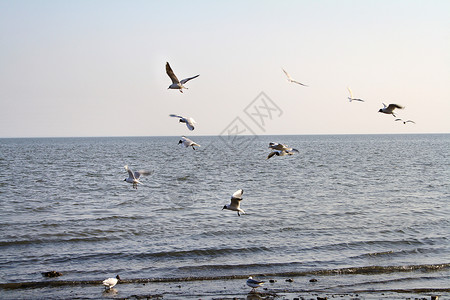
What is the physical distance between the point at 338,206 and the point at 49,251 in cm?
1518

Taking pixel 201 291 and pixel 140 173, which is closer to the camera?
pixel 201 291

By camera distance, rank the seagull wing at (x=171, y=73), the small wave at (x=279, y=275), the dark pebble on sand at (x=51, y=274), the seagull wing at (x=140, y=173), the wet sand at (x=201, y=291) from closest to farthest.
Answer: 1. the wet sand at (x=201, y=291)
2. the small wave at (x=279, y=275)
3. the dark pebble on sand at (x=51, y=274)
4. the seagull wing at (x=171, y=73)
5. the seagull wing at (x=140, y=173)

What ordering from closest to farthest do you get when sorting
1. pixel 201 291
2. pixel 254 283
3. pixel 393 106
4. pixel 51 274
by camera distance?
1. pixel 254 283
2. pixel 201 291
3. pixel 51 274
4. pixel 393 106

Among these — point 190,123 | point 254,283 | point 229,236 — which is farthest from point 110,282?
point 229,236

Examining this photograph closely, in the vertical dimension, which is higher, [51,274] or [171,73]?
[171,73]

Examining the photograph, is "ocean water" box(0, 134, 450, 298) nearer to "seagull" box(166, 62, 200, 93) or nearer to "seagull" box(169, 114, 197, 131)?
"seagull" box(169, 114, 197, 131)

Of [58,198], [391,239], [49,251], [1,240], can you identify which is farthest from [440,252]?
[58,198]

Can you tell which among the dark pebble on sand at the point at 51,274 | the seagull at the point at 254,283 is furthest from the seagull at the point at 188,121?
the dark pebble on sand at the point at 51,274

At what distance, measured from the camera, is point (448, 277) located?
46.4 ft

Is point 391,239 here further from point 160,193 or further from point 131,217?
point 160,193

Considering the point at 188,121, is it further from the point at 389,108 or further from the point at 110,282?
the point at 389,108

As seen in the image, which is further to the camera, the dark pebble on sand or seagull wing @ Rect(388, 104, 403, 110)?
seagull wing @ Rect(388, 104, 403, 110)

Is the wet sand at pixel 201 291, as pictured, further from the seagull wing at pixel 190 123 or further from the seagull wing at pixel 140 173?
the seagull wing at pixel 190 123

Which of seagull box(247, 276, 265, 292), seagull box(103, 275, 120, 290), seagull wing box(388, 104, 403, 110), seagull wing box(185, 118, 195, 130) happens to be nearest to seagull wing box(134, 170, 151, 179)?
seagull wing box(185, 118, 195, 130)
